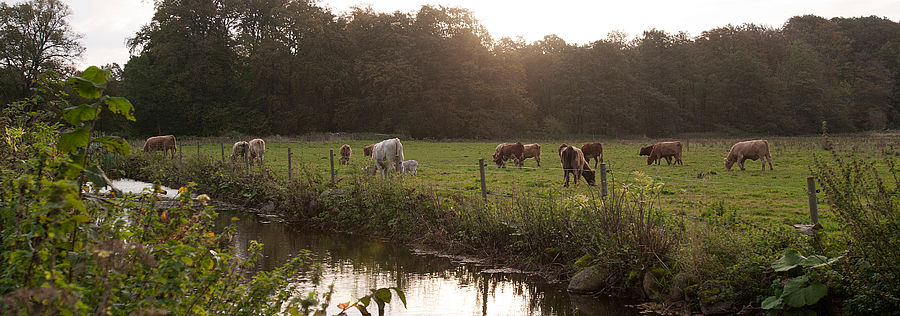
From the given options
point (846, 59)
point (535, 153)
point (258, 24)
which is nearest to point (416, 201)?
point (535, 153)

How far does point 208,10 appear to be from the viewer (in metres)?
57.2

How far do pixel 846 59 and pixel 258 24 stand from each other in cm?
6503

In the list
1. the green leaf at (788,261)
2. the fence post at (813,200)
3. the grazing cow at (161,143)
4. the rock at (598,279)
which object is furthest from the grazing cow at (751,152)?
the grazing cow at (161,143)

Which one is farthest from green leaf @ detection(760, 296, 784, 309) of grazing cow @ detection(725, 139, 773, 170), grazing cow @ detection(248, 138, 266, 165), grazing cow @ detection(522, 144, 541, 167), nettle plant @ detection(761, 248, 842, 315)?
grazing cow @ detection(248, 138, 266, 165)

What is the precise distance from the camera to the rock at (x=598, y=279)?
26.3 ft

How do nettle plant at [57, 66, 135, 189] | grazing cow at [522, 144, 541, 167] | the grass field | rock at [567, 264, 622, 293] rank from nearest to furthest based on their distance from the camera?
nettle plant at [57, 66, 135, 189]
rock at [567, 264, 622, 293]
the grass field
grazing cow at [522, 144, 541, 167]

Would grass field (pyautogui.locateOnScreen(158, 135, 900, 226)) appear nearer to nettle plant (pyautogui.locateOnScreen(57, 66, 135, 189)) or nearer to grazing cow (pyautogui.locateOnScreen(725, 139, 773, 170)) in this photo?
grazing cow (pyautogui.locateOnScreen(725, 139, 773, 170))

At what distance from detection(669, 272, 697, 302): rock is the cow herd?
7.81m

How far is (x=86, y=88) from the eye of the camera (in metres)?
3.19

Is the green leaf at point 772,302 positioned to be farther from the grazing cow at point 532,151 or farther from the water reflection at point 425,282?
the grazing cow at point 532,151

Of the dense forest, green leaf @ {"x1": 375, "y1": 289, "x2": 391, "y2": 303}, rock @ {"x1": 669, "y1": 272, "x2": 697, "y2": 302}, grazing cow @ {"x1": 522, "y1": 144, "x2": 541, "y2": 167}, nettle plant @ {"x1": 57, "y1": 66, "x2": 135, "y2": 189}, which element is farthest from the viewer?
the dense forest

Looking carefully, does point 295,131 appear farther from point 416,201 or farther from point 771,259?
point 771,259

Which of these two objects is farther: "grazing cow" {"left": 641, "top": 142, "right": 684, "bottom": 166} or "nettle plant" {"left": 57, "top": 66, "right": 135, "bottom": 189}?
"grazing cow" {"left": 641, "top": 142, "right": 684, "bottom": 166}

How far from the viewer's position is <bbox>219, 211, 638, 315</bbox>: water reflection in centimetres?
766
